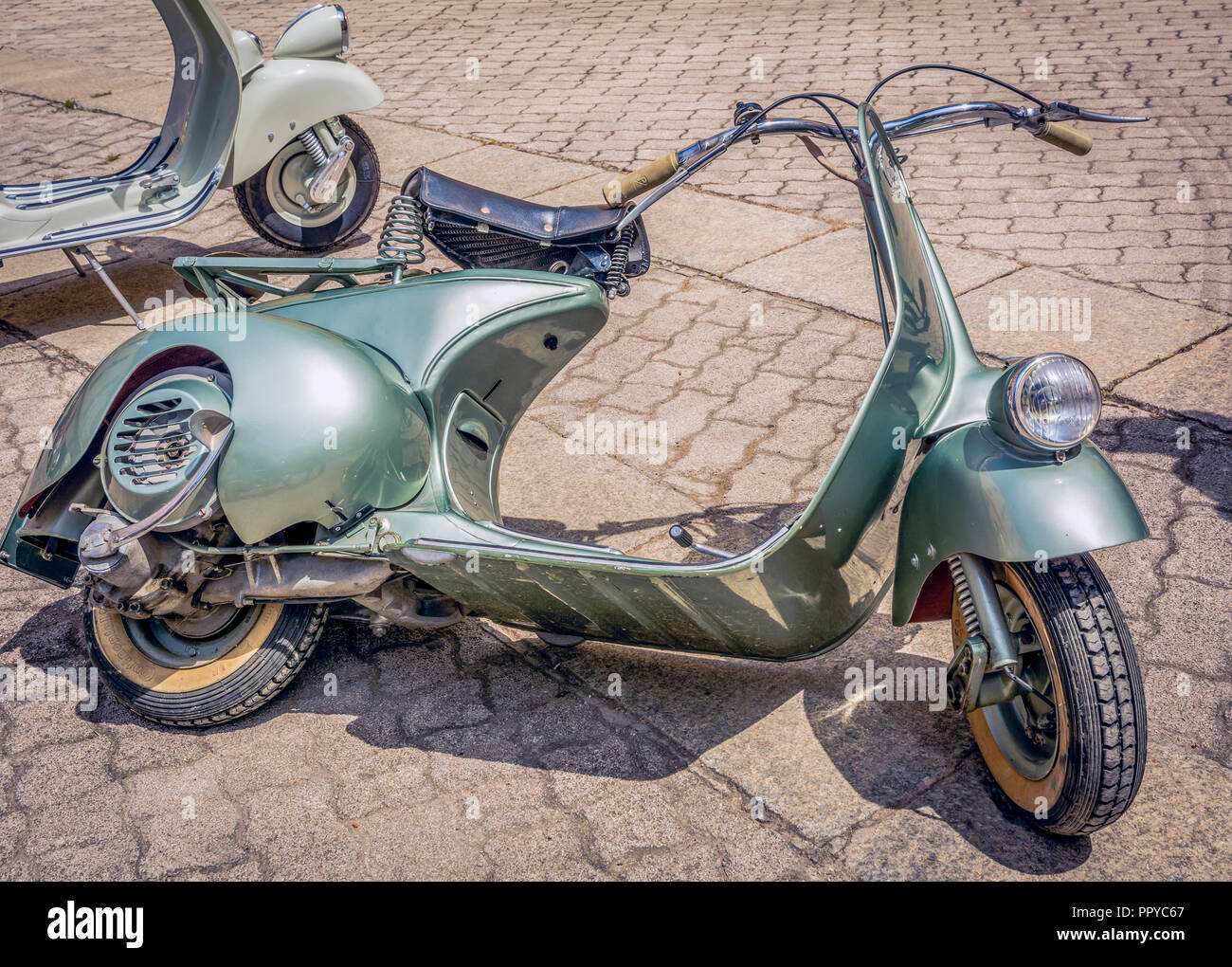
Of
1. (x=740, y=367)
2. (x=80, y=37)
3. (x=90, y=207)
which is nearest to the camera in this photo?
(x=740, y=367)

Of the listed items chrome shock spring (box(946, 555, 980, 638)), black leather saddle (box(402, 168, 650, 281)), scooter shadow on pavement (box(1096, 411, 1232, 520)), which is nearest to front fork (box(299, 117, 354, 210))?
black leather saddle (box(402, 168, 650, 281))

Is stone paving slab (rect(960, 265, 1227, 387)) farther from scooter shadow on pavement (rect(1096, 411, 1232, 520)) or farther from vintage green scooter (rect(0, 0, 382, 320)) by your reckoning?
vintage green scooter (rect(0, 0, 382, 320))

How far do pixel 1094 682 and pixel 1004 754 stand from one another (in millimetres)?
384

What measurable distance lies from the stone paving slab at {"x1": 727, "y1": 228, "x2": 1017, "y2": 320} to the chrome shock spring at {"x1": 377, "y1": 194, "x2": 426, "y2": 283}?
204 centimetres

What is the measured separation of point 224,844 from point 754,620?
1.23m

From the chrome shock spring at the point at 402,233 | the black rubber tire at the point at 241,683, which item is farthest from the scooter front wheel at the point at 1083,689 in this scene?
the chrome shock spring at the point at 402,233

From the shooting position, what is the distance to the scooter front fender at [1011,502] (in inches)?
73.0

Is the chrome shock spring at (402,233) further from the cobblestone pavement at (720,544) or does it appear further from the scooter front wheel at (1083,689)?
the scooter front wheel at (1083,689)

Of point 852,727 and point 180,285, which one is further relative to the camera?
point 180,285

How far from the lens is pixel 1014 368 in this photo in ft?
6.40

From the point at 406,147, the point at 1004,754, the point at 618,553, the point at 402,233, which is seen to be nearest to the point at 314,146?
the point at 406,147

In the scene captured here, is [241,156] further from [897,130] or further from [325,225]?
[897,130]

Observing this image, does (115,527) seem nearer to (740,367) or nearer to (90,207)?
(740,367)
